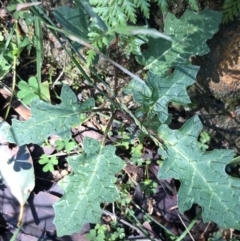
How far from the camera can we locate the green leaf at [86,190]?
2.52 m

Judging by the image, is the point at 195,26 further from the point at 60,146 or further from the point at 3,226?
the point at 3,226

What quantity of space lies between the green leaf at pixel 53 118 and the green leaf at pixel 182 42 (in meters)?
0.43

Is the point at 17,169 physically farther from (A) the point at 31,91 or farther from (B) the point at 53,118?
(B) the point at 53,118

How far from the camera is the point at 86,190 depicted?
2535mm

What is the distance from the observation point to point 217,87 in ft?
8.70

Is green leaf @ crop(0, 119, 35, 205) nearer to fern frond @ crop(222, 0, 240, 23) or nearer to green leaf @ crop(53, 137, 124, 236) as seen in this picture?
green leaf @ crop(53, 137, 124, 236)

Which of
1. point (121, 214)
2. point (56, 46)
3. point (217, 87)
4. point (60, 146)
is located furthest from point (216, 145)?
point (56, 46)

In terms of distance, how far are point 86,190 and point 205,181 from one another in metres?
0.67

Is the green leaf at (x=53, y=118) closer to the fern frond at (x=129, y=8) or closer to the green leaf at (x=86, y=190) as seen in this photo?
the green leaf at (x=86, y=190)

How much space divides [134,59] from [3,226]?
144 cm

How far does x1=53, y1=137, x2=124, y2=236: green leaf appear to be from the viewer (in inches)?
99.3

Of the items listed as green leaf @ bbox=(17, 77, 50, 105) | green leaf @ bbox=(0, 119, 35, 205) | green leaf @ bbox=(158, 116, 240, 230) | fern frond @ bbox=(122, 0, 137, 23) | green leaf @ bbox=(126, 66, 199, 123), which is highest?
fern frond @ bbox=(122, 0, 137, 23)

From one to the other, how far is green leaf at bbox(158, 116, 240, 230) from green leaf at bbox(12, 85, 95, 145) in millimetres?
579

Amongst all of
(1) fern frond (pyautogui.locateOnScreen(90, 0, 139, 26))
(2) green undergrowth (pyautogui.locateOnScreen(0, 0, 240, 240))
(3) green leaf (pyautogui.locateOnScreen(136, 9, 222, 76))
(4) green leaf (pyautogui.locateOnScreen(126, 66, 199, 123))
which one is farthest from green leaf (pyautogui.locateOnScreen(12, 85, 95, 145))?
(1) fern frond (pyautogui.locateOnScreen(90, 0, 139, 26))
